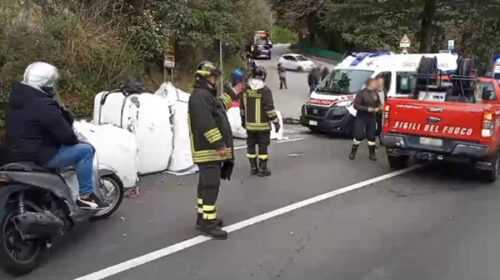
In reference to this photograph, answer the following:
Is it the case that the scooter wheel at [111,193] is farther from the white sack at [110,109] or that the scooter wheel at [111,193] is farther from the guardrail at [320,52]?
the guardrail at [320,52]

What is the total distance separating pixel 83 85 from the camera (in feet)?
44.2

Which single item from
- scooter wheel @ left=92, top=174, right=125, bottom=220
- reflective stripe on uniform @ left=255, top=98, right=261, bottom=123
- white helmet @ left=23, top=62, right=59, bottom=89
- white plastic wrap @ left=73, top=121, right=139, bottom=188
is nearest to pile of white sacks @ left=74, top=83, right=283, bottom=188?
white plastic wrap @ left=73, top=121, right=139, bottom=188

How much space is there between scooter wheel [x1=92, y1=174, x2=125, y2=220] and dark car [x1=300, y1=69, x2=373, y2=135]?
794 cm

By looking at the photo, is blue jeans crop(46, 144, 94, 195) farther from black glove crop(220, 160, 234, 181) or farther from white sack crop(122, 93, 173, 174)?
white sack crop(122, 93, 173, 174)

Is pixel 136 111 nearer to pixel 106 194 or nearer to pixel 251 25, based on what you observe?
pixel 106 194

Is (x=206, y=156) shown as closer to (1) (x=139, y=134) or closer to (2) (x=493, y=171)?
(1) (x=139, y=134)

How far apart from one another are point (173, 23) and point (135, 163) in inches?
461

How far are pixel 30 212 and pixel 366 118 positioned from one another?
7.44m

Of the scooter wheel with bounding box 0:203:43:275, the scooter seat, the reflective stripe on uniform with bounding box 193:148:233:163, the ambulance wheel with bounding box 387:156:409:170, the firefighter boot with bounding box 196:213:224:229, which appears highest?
the scooter seat

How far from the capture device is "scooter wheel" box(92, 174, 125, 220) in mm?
6657

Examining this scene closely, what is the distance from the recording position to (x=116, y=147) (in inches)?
305

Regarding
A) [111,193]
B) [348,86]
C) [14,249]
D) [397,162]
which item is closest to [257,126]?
[397,162]

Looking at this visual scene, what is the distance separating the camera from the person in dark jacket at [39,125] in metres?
5.29

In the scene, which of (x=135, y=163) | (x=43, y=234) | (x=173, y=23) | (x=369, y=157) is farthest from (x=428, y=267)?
(x=173, y=23)
